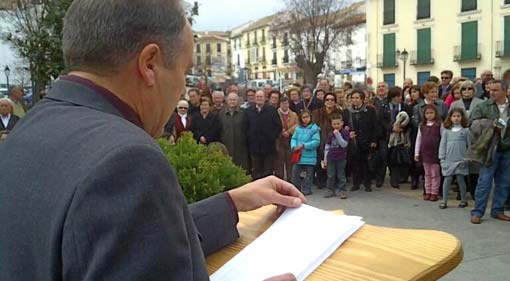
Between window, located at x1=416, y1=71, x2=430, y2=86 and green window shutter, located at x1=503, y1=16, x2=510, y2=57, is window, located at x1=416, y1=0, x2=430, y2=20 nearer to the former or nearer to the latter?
window, located at x1=416, y1=71, x2=430, y2=86

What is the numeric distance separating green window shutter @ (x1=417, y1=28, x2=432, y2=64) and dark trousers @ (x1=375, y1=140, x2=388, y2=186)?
3856cm

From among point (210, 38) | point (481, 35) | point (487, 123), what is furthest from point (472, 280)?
point (210, 38)

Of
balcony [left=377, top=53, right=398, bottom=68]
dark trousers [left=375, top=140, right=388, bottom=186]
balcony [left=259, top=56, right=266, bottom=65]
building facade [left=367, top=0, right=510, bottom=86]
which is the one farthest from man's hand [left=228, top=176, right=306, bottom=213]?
balcony [left=259, top=56, right=266, bottom=65]

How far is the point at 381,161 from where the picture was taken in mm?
9336

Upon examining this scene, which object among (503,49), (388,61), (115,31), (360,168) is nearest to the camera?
(115,31)

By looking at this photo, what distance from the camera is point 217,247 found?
134 centimetres

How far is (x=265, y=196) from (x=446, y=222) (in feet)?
19.3

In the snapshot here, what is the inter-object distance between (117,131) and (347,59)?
57.6 m

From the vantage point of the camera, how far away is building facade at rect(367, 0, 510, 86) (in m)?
40.7

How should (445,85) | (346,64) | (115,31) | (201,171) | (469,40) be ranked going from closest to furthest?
(115,31) → (201,171) → (445,85) → (469,40) → (346,64)

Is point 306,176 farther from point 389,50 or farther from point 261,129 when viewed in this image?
point 389,50

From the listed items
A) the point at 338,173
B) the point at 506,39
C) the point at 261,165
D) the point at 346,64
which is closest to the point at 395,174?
the point at 338,173

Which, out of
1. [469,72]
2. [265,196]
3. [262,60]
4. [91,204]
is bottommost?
[265,196]

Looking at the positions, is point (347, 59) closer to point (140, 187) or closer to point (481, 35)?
point (481, 35)
